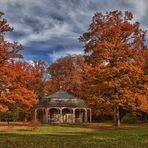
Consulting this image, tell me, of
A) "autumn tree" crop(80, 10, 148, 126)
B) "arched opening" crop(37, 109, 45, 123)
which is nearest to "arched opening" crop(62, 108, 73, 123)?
"arched opening" crop(37, 109, 45, 123)

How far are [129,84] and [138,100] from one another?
6.80ft

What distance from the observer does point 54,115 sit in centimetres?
6612

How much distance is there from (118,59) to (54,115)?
27600 millimetres

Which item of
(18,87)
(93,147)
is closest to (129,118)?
(18,87)

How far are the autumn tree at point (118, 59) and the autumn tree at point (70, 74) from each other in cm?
3387

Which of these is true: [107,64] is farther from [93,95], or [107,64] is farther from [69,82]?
[69,82]

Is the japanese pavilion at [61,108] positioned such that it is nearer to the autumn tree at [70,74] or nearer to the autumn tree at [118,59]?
the autumn tree at [70,74]

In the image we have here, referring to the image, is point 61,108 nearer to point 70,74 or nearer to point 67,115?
point 67,115

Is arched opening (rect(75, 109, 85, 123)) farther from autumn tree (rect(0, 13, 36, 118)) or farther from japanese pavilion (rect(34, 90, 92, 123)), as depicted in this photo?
autumn tree (rect(0, 13, 36, 118))

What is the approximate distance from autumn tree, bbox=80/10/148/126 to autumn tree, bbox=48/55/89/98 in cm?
3387

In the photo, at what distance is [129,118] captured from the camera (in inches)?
2413

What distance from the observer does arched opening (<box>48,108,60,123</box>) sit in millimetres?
65488

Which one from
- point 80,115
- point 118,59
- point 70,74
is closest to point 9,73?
point 118,59

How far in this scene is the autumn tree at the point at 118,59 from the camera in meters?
40.7
